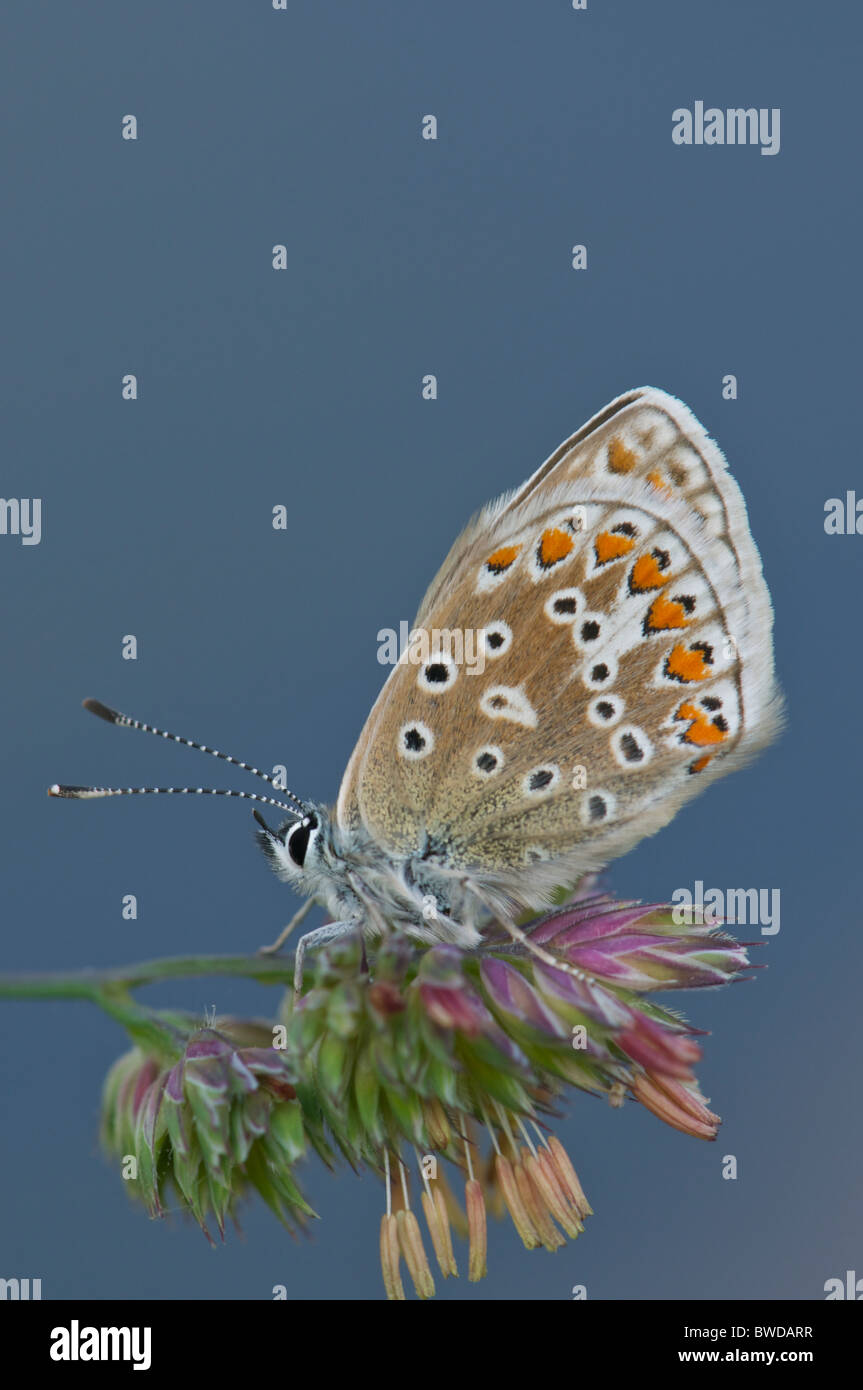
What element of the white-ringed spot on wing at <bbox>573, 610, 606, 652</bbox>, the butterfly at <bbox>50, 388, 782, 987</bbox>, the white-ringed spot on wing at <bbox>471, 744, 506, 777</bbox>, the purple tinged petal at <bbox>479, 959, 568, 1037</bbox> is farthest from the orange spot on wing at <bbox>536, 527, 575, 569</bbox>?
the purple tinged petal at <bbox>479, 959, 568, 1037</bbox>

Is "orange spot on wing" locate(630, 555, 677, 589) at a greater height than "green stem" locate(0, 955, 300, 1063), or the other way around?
"orange spot on wing" locate(630, 555, 677, 589)

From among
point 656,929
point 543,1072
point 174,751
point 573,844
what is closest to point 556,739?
point 573,844

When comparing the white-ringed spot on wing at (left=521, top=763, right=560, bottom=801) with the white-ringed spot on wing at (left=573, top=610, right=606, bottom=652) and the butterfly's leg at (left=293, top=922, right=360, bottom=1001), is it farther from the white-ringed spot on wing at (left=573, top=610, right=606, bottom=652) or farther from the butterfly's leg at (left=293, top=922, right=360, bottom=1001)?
the butterfly's leg at (left=293, top=922, right=360, bottom=1001)

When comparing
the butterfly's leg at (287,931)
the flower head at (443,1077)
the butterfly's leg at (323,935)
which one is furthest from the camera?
the butterfly's leg at (287,931)

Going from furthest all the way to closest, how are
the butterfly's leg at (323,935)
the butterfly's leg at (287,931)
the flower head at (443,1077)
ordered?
the butterfly's leg at (287,931) < the butterfly's leg at (323,935) < the flower head at (443,1077)

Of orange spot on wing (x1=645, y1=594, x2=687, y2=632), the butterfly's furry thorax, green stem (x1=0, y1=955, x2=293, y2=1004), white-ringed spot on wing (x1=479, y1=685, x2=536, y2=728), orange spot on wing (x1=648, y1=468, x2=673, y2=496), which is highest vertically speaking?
orange spot on wing (x1=648, y1=468, x2=673, y2=496)

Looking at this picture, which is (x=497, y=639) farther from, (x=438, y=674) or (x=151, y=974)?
(x=151, y=974)

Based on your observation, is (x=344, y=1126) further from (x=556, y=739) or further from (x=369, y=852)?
(x=556, y=739)

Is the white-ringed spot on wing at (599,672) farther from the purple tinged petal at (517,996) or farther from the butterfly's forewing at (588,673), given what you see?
the purple tinged petal at (517,996)

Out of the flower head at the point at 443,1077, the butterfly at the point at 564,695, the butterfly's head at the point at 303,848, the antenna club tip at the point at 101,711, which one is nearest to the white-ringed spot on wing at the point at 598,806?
the butterfly at the point at 564,695
